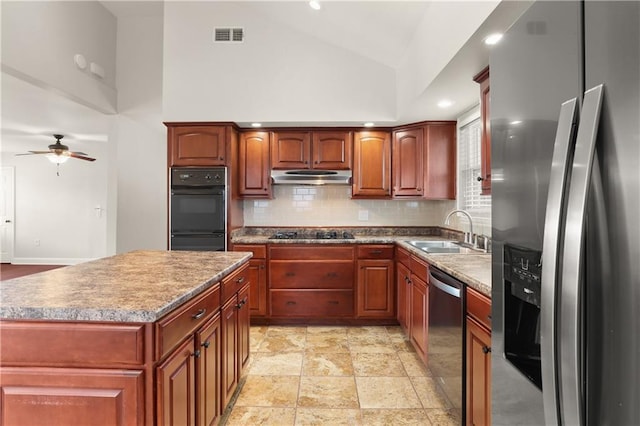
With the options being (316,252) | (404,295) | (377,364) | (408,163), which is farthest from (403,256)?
(408,163)

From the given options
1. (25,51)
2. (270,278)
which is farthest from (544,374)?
(25,51)

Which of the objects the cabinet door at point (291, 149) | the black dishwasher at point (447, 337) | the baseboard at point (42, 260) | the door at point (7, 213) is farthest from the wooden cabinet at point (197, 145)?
the door at point (7, 213)

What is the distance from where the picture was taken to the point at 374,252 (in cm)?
371

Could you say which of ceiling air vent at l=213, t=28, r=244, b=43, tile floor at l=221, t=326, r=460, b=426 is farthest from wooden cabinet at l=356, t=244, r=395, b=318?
ceiling air vent at l=213, t=28, r=244, b=43

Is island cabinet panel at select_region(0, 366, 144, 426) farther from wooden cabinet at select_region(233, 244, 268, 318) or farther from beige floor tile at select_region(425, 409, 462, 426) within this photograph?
wooden cabinet at select_region(233, 244, 268, 318)

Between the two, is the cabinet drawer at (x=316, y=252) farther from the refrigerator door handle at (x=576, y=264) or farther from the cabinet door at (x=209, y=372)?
the refrigerator door handle at (x=576, y=264)

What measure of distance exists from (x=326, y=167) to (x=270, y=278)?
1426 mm

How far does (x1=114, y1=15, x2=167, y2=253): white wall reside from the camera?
495cm

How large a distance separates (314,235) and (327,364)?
5.63 ft

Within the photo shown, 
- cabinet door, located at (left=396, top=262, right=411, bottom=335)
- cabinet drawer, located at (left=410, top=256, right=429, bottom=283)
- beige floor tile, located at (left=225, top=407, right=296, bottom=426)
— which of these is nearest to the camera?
beige floor tile, located at (left=225, top=407, right=296, bottom=426)

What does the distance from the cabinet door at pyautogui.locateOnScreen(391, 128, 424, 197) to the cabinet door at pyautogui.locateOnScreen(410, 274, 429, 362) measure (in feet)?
4.18

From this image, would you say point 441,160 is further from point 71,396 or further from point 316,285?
point 71,396

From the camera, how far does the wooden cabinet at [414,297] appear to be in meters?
2.56

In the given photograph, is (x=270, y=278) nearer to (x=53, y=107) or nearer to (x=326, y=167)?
(x=326, y=167)
